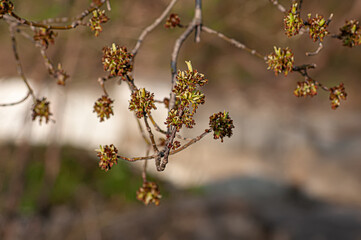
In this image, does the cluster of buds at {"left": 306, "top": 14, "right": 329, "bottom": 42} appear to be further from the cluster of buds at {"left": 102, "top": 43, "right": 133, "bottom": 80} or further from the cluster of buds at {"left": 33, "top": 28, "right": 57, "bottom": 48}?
the cluster of buds at {"left": 33, "top": 28, "right": 57, "bottom": 48}

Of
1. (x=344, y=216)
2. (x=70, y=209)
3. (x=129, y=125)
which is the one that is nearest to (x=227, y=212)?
(x=344, y=216)

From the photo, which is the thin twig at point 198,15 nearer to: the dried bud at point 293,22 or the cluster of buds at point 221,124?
the dried bud at point 293,22

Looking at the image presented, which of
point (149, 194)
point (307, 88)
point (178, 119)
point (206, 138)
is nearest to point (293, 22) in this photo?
point (307, 88)

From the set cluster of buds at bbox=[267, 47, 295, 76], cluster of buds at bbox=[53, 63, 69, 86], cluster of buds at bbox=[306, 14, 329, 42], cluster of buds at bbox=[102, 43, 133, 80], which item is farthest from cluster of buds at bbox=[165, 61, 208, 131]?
cluster of buds at bbox=[53, 63, 69, 86]

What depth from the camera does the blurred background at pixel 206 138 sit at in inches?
236

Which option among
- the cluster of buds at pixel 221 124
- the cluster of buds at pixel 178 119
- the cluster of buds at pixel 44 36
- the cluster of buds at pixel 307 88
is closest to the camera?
the cluster of buds at pixel 178 119

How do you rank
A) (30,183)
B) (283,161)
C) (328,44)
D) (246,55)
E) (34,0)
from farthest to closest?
(246,55)
(283,161)
(30,183)
(328,44)
(34,0)

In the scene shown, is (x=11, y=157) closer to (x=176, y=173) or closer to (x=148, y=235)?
(x=176, y=173)

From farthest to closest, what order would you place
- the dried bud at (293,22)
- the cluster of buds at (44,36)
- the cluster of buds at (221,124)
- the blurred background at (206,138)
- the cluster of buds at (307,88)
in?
the blurred background at (206,138) → the cluster of buds at (44,36) → the cluster of buds at (307,88) → the dried bud at (293,22) → the cluster of buds at (221,124)

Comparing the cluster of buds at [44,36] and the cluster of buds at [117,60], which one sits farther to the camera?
the cluster of buds at [44,36]

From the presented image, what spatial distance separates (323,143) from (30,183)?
5.59 m

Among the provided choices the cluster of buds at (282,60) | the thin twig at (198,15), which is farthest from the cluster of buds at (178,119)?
the thin twig at (198,15)

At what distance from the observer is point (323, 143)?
8602 mm

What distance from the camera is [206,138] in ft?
29.3
